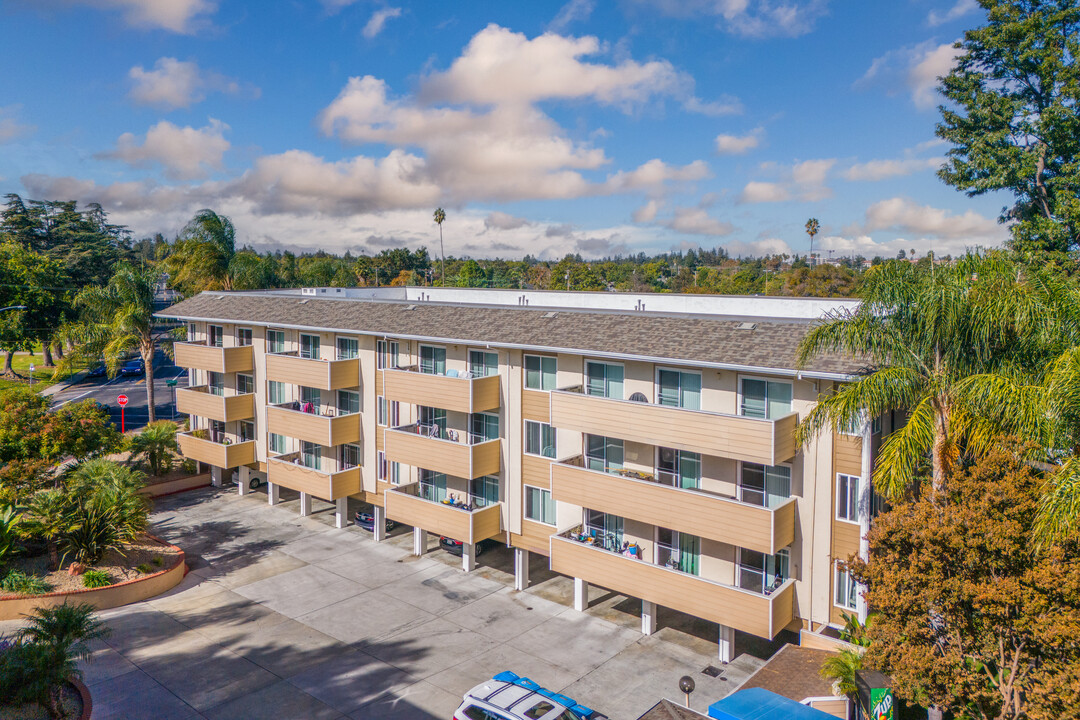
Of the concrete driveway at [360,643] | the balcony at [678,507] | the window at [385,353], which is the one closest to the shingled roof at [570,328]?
the window at [385,353]

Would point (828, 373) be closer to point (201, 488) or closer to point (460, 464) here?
point (460, 464)

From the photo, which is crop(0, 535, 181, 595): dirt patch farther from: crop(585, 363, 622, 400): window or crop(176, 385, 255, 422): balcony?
crop(585, 363, 622, 400): window

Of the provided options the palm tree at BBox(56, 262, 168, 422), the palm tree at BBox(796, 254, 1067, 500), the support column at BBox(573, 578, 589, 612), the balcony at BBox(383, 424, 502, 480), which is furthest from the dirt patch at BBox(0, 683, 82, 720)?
the palm tree at BBox(56, 262, 168, 422)

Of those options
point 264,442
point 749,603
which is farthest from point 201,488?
point 749,603

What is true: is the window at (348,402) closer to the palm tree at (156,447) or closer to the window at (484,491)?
the window at (484,491)

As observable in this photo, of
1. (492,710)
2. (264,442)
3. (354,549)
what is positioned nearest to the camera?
(492,710)

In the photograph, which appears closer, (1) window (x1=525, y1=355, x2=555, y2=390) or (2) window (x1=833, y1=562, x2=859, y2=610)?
(2) window (x1=833, y1=562, x2=859, y2=610)

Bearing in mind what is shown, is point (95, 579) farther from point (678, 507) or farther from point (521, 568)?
point (678, 507)
